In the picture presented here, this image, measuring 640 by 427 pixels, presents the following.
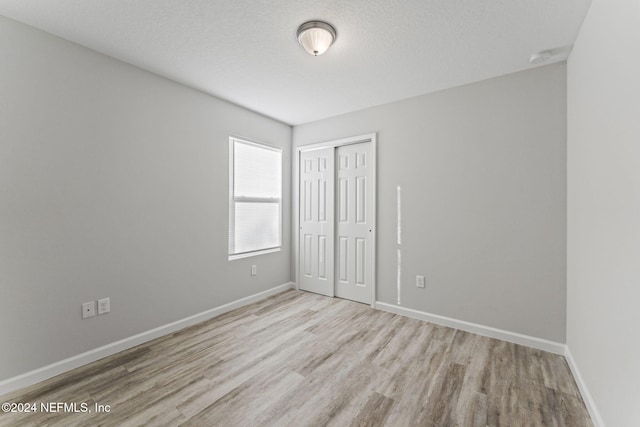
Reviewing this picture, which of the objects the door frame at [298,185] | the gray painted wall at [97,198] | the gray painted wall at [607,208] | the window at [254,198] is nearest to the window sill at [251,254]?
the window at [254,198]

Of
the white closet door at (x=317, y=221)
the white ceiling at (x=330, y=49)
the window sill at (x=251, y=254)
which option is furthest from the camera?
the white closet door at (x=317, y=221)

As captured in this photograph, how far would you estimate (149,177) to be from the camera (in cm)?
257

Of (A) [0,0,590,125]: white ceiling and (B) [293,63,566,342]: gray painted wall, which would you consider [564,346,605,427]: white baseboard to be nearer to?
(B) [293,63,566,342]: gray painted wall

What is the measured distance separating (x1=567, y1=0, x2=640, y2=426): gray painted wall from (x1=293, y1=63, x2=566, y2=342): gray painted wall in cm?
27

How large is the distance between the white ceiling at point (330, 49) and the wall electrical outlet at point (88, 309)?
6.78 ft

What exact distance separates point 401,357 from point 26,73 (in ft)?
11.6

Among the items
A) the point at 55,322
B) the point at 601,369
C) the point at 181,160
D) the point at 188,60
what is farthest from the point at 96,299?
the point at 601,369

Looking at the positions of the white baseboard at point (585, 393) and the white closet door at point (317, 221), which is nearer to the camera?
the white baseboard at point (585, 393)

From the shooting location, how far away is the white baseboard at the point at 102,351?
1841 millimetres

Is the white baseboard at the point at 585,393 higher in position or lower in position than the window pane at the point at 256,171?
lower

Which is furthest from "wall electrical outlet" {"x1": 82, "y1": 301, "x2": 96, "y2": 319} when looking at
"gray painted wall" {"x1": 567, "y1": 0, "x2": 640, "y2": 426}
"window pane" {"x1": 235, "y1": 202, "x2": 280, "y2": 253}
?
"gray painted wall" {"x1": 567, "y1": 0, "x2": 640, "y2": 426}

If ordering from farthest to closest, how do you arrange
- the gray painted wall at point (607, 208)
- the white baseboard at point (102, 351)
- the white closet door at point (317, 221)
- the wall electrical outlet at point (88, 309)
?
the white closet door at point (317, 221) < the wall electrical outlet at point (88, 309) < the white baseboard at point (102, 351) < the gray painted wall at point (607, 208)

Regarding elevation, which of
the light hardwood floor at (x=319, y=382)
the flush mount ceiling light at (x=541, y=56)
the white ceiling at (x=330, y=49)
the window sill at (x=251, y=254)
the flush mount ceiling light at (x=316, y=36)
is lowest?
the light hardwood floor at (x=319, y=382)

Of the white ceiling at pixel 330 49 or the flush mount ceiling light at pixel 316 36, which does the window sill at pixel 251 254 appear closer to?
the white ceiling at pixel 330 49
